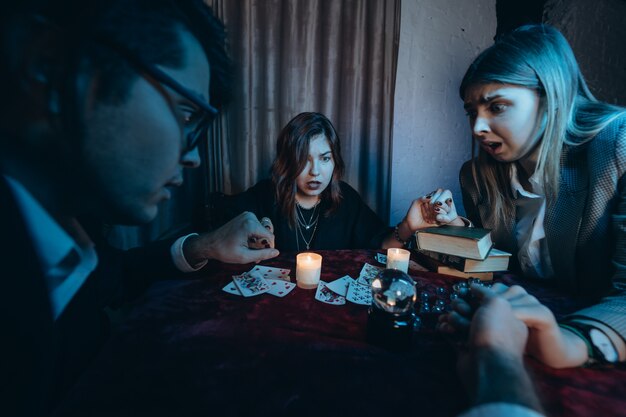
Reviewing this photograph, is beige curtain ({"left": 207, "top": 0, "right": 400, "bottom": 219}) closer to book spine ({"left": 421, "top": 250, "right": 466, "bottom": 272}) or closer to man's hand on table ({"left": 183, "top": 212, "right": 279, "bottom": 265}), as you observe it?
man's hand on table ({"left": 183, "top": 212, "right": 279, "bottom": 265})

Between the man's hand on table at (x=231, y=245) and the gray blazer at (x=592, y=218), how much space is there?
4.05ft

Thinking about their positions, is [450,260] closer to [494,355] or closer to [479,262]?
[479,262]

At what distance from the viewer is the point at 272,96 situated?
92.4 inches

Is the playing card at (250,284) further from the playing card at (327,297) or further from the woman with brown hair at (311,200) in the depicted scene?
the woman with brown hair at (311,200)

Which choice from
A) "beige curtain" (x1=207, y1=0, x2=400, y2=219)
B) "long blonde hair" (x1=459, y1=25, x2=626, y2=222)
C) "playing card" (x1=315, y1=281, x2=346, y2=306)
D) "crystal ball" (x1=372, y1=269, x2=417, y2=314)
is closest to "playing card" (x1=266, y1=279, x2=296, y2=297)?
"playing card" (x1=315, y1=281, x2=346, y2=306)

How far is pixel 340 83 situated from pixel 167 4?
1.99 m

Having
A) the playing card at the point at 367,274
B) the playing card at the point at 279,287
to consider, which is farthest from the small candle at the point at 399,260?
the playing card at the point at 279,287

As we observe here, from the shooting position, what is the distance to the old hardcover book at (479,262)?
1.23 metres

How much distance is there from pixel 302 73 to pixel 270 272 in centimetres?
180

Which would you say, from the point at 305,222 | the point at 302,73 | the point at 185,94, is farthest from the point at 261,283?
the point at 302,73

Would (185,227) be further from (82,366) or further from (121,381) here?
(121,381)

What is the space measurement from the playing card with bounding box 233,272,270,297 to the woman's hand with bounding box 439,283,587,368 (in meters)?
0.64

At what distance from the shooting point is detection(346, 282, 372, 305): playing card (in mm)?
1005

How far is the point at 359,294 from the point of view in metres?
1.05
